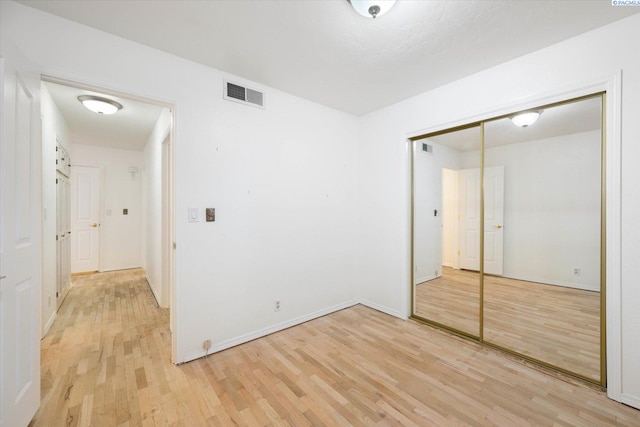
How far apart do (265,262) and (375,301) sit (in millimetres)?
1714

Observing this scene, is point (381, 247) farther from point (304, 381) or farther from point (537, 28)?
point (537, 28)

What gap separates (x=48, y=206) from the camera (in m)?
3.08

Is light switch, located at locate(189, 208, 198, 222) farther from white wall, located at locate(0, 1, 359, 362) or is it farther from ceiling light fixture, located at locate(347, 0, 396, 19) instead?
ceiling light fixture, located at locate(347, 0, 396, 19)

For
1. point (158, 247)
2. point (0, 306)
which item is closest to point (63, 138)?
point (158, 247)

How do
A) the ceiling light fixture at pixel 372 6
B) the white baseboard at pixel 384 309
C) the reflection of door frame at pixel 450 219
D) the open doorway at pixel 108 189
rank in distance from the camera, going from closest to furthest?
the ceiling light fixture at pixel 372 6
the open doorway at pixel 108 189
the white baseboard at pixel 384 309
the reflection of door frame at pixel 450 219

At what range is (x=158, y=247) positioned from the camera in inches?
151

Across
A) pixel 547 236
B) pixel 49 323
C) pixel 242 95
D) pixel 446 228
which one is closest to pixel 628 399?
pixel 547 236

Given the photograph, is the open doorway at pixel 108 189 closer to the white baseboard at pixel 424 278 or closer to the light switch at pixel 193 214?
the light switch at pixel 193 214

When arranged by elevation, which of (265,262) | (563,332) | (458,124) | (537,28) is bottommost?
(563,332)

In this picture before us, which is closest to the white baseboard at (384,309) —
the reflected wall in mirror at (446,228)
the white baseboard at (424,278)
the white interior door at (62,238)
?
the reflected wall in mirror at (446,228)

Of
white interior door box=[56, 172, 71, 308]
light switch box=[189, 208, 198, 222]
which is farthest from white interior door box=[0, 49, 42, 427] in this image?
white interior door box=[56, 172, 71, 308]

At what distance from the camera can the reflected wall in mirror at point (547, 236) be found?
219 cm

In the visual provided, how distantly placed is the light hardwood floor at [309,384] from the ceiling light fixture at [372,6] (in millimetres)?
2703

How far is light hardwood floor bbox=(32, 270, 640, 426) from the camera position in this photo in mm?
1688
